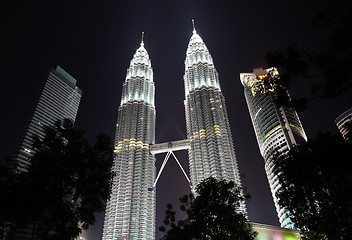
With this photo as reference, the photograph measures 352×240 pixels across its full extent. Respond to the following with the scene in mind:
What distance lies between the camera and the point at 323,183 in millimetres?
25516

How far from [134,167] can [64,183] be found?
125 metres

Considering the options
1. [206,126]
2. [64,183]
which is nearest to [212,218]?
[64,183]

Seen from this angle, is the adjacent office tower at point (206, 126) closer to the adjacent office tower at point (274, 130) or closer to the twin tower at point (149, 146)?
the twin tower at point (149, 146)

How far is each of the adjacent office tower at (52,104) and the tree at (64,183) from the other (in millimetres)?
136446

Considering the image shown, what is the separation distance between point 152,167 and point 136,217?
32.4 metres

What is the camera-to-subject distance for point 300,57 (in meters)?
10.5

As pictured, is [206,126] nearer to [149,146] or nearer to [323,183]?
[149,146]

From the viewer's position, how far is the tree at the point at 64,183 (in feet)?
53.2

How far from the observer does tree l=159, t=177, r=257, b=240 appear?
27.2 metres

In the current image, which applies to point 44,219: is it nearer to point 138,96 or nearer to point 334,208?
point 334,208

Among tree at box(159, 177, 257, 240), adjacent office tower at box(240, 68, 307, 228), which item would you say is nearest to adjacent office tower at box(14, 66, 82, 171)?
adjacent office tower at box(240, 68, 307, 228)

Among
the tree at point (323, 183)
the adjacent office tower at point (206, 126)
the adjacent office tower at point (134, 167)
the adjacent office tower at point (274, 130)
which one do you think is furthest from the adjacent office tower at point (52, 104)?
the tree at point (323, 183)

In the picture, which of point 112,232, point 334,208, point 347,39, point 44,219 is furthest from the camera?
point 112,232

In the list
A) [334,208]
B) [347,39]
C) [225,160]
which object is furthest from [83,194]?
[225,160]
